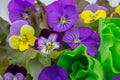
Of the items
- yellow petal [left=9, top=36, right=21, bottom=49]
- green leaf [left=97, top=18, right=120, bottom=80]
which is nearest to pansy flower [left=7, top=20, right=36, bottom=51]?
yellow petal [left=9, top=36, right=21, bottom=49]

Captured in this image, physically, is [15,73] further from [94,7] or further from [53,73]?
[94,7]

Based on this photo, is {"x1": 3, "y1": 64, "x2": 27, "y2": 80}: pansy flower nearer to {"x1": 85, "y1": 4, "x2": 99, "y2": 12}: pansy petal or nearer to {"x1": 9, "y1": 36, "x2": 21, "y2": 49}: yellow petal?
{"x1": 9, "y1": 36, "x2": 21, "y2": 49}: yellow petal

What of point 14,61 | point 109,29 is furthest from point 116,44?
point 14,61

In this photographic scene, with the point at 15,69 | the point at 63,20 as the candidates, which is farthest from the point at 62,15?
the point at 15,69

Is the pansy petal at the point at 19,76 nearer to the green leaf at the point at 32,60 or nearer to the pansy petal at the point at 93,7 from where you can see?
the green leaf at the point at 32,60

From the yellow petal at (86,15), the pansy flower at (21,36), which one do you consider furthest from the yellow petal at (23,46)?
the yellow petal at (86,15)

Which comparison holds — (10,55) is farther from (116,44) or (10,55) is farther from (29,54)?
(116,44)
